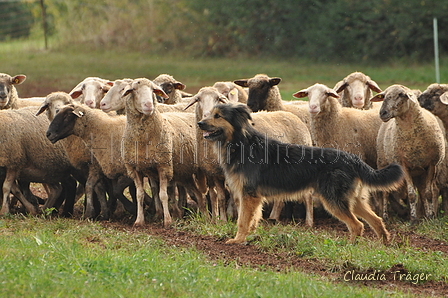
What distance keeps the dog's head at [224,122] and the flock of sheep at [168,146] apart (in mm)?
1332

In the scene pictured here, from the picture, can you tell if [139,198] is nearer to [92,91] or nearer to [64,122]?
[64,122]

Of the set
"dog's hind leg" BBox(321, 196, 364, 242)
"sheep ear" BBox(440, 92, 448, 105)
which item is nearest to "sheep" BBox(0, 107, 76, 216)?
"dog's hind leg" BBox(321, 196, 364, 242)

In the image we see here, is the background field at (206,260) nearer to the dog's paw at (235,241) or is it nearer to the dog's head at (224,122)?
the dog's paw at (235,241)

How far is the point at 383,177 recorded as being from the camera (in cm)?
697

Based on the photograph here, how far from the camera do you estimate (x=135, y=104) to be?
8.32 meters

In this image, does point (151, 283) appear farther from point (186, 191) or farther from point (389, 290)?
point (186, 191)

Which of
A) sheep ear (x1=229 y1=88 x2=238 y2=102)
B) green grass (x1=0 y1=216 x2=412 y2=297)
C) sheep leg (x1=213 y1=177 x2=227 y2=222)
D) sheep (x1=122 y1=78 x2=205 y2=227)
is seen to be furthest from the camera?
sheep ear (x1=229 y1=88 x2=238 y2=102)

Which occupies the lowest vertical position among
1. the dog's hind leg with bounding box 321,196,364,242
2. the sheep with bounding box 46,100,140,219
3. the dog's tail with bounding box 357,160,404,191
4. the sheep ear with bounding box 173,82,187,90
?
the dog's hind leg with bounding box 321,196,364,242

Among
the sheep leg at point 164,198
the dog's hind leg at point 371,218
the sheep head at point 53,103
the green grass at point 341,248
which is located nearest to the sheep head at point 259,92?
the sheep leg at point 164,198

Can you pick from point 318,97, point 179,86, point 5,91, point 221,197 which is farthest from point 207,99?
point 5,91

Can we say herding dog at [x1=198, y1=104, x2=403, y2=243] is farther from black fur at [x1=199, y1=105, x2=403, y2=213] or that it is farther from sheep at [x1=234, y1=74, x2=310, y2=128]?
sheep at [x1=234, y1=74, x2=310, y2=128]

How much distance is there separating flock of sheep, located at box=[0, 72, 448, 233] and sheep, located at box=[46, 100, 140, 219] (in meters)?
0.01

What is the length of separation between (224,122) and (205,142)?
5.32 ft

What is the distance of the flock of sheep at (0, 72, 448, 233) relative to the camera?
27.6 feet
